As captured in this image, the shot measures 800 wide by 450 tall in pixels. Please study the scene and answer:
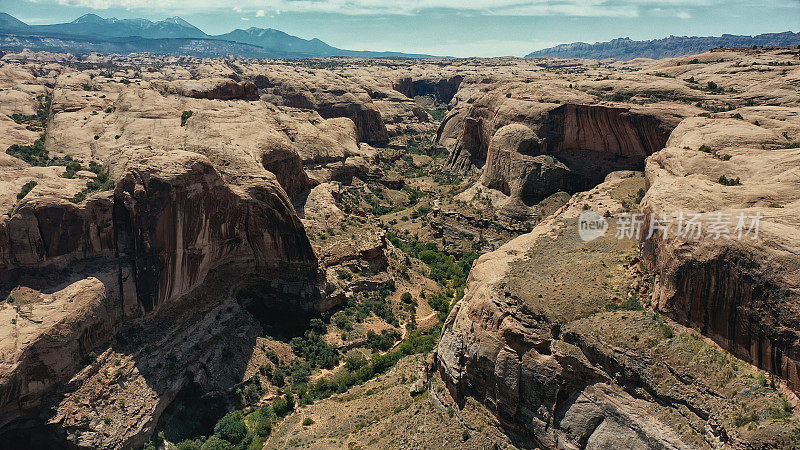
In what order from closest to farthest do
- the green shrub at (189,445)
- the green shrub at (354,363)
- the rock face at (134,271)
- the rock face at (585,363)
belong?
the rock face at (585,363) → the rock face at (134,271) → the green shrub at (189,445) → the green shrub at (354,363)

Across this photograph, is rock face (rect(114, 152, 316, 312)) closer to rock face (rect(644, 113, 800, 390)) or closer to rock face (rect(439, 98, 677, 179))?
rock face (rect(644, 113, 800, 390))

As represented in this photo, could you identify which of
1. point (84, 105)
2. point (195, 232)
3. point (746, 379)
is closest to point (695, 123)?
point (746, 379)

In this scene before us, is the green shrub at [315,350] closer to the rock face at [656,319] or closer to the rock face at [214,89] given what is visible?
the rock face at [656,319]

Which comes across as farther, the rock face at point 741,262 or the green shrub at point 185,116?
the green shrub at point 185,116

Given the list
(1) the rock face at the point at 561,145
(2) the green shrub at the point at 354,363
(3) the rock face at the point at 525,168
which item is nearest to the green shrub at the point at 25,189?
(2) the green shrub at the point at 354,363

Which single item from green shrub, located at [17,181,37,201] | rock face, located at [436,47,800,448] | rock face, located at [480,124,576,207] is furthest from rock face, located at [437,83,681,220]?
green shrub, located at [17,181,37,201]

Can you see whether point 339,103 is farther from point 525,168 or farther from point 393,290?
point 393,290

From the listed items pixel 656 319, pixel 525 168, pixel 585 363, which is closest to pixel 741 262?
pixel 656 319

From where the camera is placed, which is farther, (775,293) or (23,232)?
(23,232)

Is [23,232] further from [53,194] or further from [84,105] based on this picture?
[84,105]
